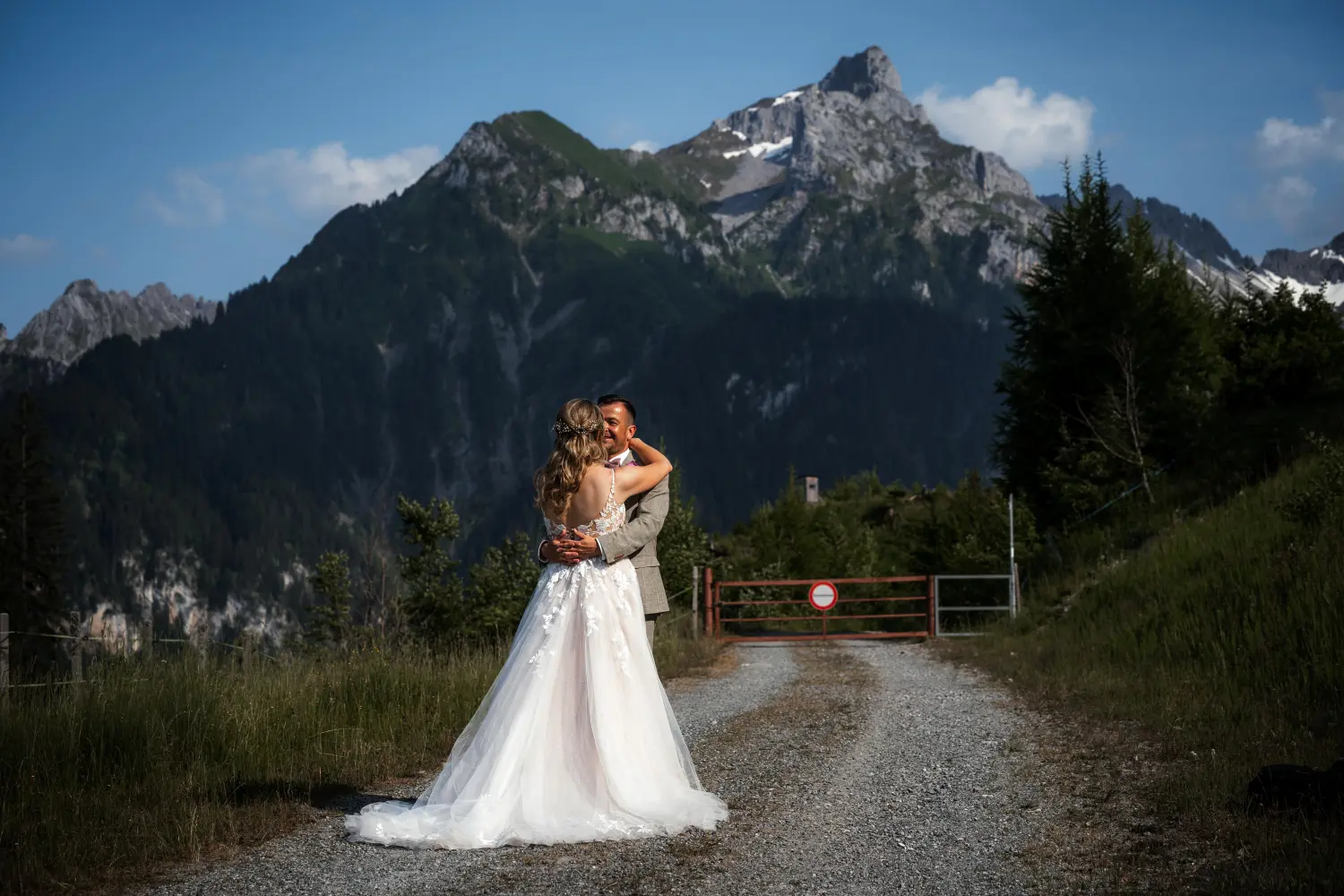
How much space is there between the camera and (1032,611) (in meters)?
21.6

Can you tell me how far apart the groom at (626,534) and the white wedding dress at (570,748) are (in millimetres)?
76

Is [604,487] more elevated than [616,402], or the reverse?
[616,402]

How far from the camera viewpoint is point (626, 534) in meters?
7.02

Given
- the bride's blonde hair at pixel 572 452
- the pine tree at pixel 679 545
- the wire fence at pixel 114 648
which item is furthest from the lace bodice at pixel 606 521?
the pine tree at pixel 679 545

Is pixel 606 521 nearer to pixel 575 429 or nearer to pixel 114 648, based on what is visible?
pixel 575 429

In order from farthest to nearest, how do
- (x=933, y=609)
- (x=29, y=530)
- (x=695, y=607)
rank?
(x=29, y=530) → (x=695, y=607) → (x=933, y=609)

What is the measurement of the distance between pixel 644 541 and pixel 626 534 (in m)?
0.12

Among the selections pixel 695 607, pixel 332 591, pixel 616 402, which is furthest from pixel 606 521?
pixel 695 607

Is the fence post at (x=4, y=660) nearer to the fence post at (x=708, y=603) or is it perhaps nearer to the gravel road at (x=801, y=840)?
the gravel road at (x=801, y=840)

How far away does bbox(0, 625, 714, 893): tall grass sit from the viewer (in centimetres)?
630

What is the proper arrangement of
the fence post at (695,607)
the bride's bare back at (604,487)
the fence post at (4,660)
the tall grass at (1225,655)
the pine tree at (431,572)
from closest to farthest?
the tall grass at (1225,655) < the bride's bare back at (604,487) < the fence post at (4,660) < the pine tree at (431,572) < the fence post at (695,607)

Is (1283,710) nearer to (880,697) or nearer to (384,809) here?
(880,697)

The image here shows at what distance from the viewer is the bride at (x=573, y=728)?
6.44 m

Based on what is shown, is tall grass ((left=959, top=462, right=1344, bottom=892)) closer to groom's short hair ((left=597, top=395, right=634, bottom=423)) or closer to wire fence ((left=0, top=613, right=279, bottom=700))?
groom's short hair ((left=597, top=395, right=634, bottom=423))
